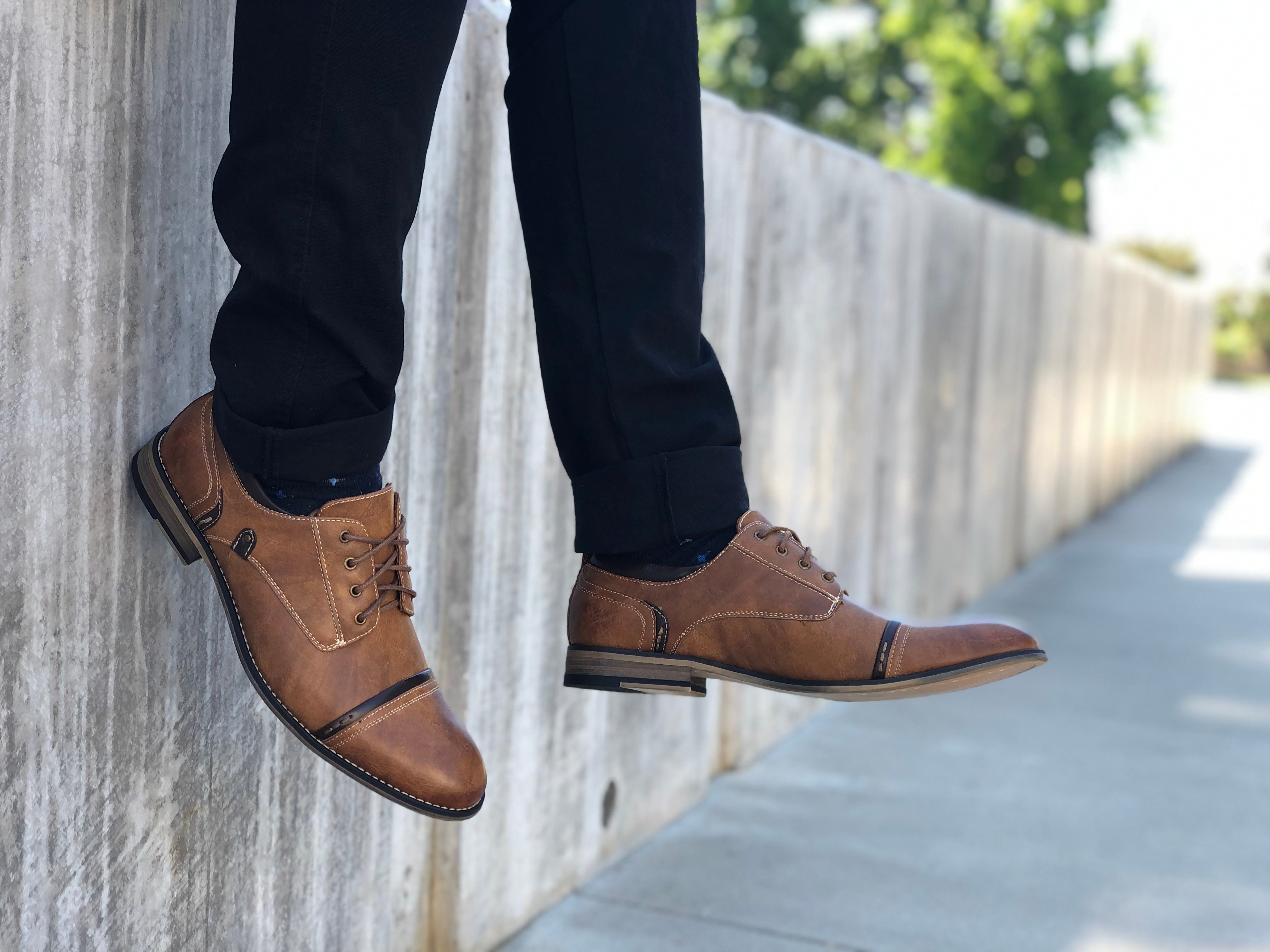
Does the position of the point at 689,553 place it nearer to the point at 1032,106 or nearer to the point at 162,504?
the point at 162,504

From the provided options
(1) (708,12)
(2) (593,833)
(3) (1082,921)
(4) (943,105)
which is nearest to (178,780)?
(2) (593,833)

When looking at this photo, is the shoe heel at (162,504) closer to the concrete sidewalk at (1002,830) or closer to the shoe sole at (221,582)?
the shoe sole at (221,582)

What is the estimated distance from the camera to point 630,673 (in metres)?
1.45

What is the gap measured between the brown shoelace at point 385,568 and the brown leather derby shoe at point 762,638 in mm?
287

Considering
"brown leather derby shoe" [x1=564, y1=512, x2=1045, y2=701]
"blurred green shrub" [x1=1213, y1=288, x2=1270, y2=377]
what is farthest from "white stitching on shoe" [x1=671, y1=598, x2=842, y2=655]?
"blurred green shrub" [x1=1213, y1=288, x2=1270, y2=377]

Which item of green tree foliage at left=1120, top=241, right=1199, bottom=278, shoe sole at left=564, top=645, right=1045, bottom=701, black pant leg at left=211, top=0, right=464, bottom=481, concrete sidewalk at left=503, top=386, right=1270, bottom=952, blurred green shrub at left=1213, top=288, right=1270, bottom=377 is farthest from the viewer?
blurred green shrub at left=1213, top=288, right=1270, bottom=377

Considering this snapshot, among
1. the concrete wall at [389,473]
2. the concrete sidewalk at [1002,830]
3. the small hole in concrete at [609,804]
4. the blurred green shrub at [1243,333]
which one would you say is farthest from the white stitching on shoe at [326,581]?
the blurred green shrub at [1243,333]

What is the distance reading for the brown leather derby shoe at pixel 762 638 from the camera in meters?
1.40

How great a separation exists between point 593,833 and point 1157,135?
1578 cm

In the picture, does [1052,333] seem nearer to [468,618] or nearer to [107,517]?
[468,618]

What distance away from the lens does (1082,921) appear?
7.30 feet

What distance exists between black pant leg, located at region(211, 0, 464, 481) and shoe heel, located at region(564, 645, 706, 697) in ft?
1.38

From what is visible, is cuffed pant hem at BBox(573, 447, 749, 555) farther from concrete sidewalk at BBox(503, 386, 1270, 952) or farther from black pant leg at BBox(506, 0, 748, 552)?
concrete sidewalk at BBox(503, 386, 1270, 952)

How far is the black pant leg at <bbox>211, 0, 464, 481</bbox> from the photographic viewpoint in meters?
1.06
